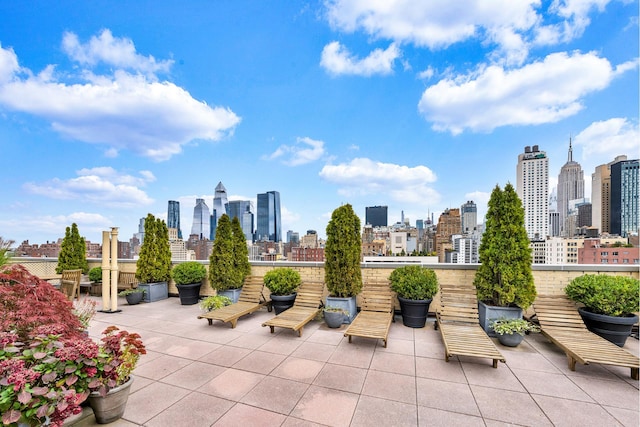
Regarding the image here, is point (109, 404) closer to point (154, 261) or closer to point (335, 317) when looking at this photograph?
point (335, 317)

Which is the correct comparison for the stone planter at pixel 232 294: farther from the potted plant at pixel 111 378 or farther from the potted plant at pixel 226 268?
the potted plant at pixel 111 378

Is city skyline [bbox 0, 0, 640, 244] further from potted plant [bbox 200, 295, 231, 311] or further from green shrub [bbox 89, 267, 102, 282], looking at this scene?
potted plant [bbox 200, 295, 231, 311]

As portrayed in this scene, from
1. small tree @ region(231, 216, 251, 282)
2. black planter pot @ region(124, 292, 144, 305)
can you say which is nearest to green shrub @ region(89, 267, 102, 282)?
black planter pot @ region(124, 292, 144, 305)

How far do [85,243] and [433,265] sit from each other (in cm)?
1352

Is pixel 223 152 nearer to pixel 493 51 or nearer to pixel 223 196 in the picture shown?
pixel 493 51

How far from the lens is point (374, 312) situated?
20.1ft

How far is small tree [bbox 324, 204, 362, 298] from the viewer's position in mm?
6543

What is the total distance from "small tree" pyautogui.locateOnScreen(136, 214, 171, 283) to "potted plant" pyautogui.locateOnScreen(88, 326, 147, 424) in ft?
23.8

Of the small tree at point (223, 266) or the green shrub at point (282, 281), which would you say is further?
the small tree at point (223, 266)

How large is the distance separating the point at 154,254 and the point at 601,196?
1874cm

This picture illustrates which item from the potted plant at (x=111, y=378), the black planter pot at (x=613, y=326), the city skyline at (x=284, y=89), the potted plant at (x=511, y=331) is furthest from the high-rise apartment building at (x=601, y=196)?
the potted plant at (x=111, y=378)

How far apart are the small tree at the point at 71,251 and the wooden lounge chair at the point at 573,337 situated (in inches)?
599

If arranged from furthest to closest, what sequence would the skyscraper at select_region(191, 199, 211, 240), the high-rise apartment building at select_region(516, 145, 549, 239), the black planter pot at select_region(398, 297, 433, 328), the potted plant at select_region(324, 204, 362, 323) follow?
the skyscraper at select_region(191, 199, 211, 240)
the high-rise apartment building at select_region(516, 145, 549, 239)
the potted plant at select_region(324, 204, 362, 323)
the black planter pot at select_region(398, 297, 433, 328)

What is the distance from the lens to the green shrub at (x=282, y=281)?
6.89 metres
